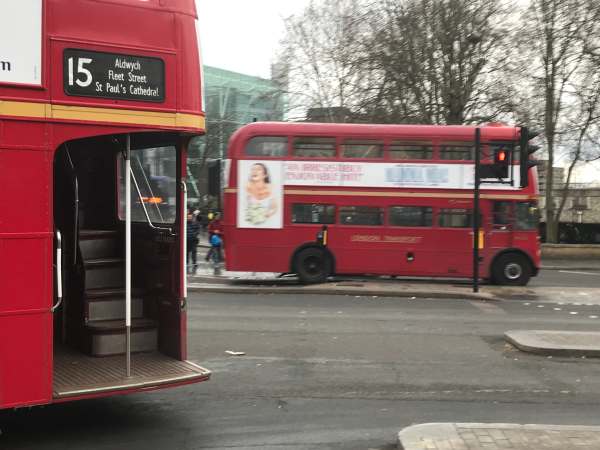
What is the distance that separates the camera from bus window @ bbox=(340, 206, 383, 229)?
18.0m

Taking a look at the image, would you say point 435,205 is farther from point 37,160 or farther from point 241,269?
point 37,160

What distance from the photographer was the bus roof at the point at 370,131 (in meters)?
17.7

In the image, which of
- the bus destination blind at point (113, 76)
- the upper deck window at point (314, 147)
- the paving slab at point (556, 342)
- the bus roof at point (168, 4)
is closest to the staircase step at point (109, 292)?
the bus destination blind at point (113, 76)

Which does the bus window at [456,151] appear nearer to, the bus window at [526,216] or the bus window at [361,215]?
the bus window at [526,216]

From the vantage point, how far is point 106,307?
6.72 metres

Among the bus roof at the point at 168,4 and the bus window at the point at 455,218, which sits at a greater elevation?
the bus roof at the point at 168,4

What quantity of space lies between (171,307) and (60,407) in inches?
58.7

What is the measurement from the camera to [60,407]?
6.54m

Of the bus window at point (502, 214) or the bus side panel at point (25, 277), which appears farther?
the bus window at point (502, 214)

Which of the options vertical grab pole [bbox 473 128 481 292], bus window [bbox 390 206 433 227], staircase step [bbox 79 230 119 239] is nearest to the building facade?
bus window [bbox 390 206 433 227]

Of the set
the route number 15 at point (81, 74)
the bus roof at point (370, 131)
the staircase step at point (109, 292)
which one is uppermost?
the bus roof at point (370, 131)

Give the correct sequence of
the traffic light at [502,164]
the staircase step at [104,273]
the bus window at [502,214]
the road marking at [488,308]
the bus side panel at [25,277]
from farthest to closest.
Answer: the bus window at [502,214] < the traffic light at [502,164] < the road marking at [488,308] < the staircase step at [104,273] < the bus side panel at [25,277]

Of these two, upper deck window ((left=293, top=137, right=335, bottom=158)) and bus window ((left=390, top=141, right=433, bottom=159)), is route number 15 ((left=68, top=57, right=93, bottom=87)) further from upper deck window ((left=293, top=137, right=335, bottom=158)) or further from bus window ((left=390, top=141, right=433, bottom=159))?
bus window ((left=390, top=141, right=433, bottom=159))

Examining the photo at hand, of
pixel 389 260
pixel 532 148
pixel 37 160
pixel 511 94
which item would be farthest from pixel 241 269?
pixel 511 94
